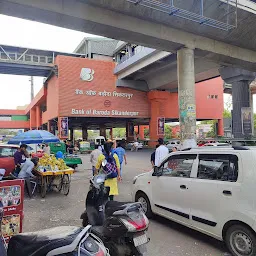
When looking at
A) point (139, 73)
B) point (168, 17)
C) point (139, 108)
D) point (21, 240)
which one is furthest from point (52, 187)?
point (139, 108)

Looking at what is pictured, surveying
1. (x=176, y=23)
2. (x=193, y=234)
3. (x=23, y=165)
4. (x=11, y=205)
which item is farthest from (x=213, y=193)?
(x=176, y=23)

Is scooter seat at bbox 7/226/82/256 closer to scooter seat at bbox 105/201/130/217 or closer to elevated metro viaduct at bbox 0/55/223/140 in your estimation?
scooter seat at bbox 105/201/130/217

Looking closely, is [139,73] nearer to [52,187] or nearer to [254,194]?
[52,187]

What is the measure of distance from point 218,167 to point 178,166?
938mm

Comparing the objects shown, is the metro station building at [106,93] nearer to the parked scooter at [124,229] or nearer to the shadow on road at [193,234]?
the shadow on road at [193,234]

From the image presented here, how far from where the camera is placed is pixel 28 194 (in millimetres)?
8195

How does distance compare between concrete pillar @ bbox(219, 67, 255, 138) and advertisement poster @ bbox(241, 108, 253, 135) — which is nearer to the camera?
advertisement poster @ bbox(241, 108, 253, 135)

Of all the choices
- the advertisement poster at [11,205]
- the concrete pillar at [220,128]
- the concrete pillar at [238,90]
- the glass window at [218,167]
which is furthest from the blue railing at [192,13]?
the concrete pillar at [220,128]

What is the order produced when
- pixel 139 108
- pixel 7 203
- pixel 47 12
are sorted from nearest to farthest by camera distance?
pixel 7 203 → pixel 47 12 → pixel 139 108

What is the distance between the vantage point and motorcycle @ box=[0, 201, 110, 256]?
7.32ft

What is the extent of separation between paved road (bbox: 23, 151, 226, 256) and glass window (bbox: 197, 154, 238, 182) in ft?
3.67

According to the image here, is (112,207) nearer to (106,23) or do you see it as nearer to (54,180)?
(54,180)

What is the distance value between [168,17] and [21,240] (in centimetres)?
1020

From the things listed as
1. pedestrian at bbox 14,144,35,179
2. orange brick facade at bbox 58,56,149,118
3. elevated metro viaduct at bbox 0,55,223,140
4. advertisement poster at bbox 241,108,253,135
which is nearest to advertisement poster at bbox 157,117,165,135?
elevated metro viaduct at bbox 0,55,223,140
